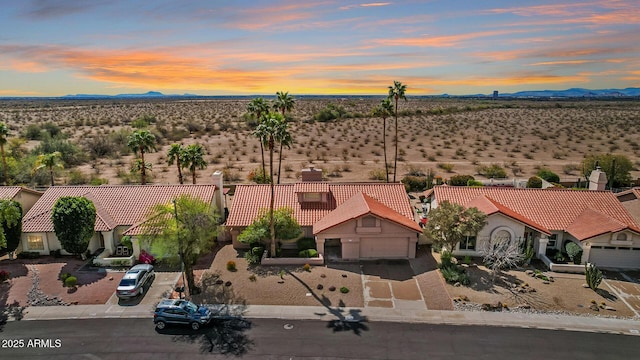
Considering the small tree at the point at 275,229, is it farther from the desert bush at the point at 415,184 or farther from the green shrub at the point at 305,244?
the desert bush at the point at 415,184

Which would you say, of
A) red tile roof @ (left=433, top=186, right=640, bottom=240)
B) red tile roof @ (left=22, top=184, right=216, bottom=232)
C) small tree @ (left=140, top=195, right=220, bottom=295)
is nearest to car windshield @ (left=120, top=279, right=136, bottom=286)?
small tree @ (left=140, top=195, right=220, bottom=295)

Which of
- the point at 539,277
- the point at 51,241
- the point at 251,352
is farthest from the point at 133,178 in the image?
the point at 539,277

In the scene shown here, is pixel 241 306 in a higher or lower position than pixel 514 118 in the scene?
lower

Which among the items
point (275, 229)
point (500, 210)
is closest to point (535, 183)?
point (500, 210)

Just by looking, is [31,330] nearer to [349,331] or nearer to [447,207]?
[349,331]

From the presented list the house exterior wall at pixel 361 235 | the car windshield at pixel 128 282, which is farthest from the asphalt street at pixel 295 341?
the house exterior wall at pixel 361 235

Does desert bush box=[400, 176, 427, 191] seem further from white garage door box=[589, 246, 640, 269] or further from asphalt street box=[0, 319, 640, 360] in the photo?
asphalt street box=[0, 319, 640, 360]
